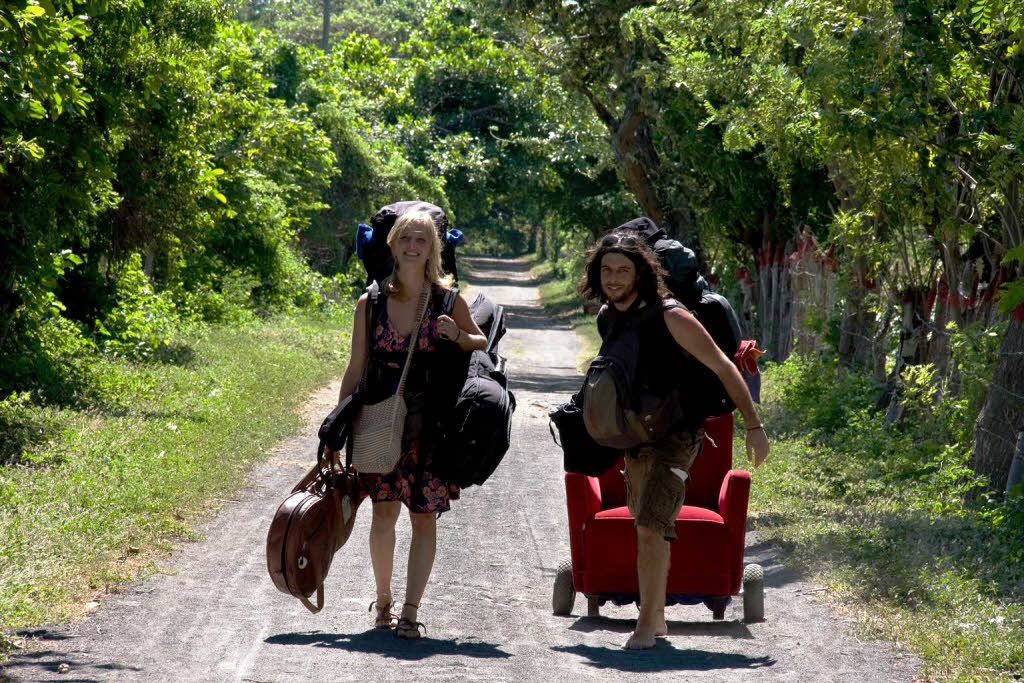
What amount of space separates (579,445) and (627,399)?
0.48 meters

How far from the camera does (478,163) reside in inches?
1414

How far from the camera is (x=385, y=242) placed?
639 centimetres

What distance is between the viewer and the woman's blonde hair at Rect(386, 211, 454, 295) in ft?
19.9

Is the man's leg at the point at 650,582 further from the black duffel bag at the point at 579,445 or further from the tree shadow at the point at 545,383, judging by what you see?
the tree shadow at the point at 545,383

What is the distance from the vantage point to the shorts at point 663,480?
20.0 feet

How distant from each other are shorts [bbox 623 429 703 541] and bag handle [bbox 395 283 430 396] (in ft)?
3.78

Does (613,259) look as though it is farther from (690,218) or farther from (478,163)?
(478,163)

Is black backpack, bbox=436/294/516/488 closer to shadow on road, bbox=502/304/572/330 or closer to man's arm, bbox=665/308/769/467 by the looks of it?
man's arm, bbox=665/308/769/467

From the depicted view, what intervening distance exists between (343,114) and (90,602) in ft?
89.7

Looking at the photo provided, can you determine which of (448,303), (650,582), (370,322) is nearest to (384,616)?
(650,582)

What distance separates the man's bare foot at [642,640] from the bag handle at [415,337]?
1614 mm

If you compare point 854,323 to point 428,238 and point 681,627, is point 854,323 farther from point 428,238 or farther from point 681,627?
point 428,238

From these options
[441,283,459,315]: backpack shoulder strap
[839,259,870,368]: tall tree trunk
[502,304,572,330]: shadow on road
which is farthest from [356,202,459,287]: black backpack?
[502,304,572,330]: shadow on road

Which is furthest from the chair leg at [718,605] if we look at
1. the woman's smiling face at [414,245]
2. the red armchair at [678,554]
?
the woman's smiling face at [414,245]
